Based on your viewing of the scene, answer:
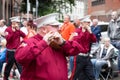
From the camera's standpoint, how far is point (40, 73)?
18.4 feet

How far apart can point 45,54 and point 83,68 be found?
5160 millimetres

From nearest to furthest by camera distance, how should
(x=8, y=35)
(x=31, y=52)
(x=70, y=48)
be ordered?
(x=31, y=52), (x=70, y=48), (x=8, y=35)

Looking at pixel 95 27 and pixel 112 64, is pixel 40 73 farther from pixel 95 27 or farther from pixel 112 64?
pixel 95 27

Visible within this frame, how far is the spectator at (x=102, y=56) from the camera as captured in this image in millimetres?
12805

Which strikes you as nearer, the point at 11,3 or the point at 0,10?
the point at 0,10

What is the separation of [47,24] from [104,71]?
7.70 m

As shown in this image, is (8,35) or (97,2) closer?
(8,35)

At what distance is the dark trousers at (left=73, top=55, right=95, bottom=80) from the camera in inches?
415

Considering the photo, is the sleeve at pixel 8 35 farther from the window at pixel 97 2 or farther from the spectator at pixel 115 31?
the window at pixel 97 2

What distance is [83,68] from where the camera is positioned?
10648 millimetres

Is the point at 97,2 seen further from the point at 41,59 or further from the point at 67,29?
the point at 41,59

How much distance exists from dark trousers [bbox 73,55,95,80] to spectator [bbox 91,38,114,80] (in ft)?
6.98

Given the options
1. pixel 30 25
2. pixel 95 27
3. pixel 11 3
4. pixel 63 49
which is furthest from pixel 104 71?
pixel 11 3

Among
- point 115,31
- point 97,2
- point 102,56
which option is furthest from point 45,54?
point 97,2
